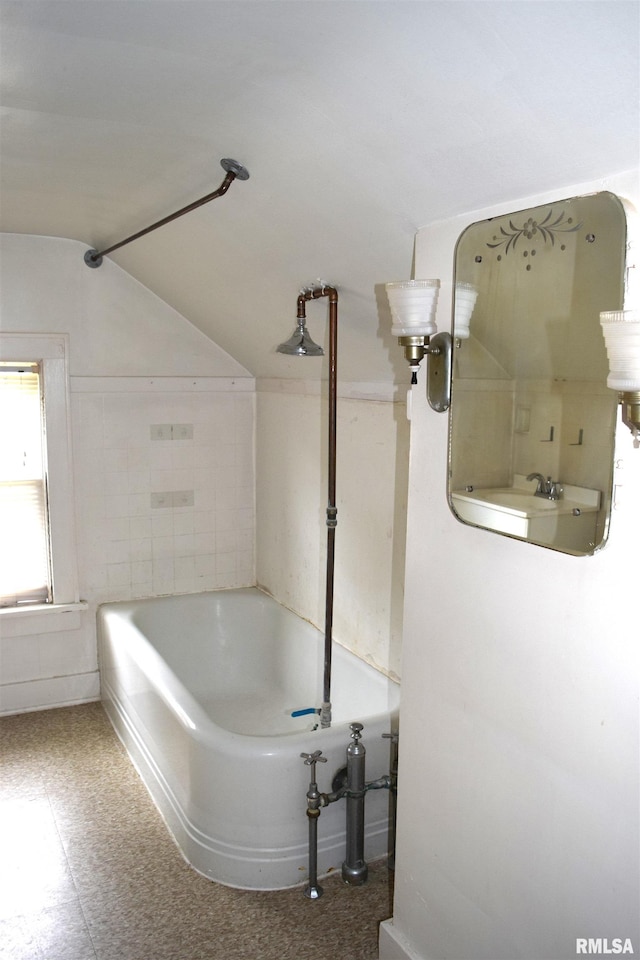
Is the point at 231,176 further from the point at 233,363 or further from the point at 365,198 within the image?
the point at 233,363

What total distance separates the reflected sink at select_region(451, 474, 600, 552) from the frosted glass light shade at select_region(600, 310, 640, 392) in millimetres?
246

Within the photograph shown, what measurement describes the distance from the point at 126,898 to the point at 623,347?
7.43ft

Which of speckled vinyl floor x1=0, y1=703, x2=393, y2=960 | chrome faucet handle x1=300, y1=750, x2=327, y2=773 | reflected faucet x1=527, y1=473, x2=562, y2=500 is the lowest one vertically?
speckled vinyl floor x1=0, y1=703, x2=393, y2=960

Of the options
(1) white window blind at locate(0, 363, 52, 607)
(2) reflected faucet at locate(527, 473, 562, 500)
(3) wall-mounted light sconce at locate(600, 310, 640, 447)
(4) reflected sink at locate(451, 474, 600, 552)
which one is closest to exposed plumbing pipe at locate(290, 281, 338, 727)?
(4) reflected sink at locate(451, 474, 600, 552)

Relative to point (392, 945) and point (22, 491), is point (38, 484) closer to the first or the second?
point (22, 491)

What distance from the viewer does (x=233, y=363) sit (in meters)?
3.96

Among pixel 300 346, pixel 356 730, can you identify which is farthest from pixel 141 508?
pixel 356 730

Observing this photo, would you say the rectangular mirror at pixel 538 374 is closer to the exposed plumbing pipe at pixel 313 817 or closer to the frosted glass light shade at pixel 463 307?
the frosted glass light shade at pixel 463 307

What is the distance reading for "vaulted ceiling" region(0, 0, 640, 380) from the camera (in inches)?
46.8

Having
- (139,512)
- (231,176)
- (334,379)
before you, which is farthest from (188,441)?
(231,176)

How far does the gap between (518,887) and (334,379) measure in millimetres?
1597

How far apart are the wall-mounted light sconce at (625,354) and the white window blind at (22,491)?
2987mm

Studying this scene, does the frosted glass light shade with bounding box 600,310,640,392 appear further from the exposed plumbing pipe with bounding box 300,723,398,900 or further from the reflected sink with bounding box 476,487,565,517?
the exposed plumbing pipe with bounding box 300,723,398,900

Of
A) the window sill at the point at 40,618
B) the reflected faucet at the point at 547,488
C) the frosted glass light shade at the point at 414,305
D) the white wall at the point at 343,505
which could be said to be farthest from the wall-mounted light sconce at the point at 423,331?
the window sill at the point at 40,618
